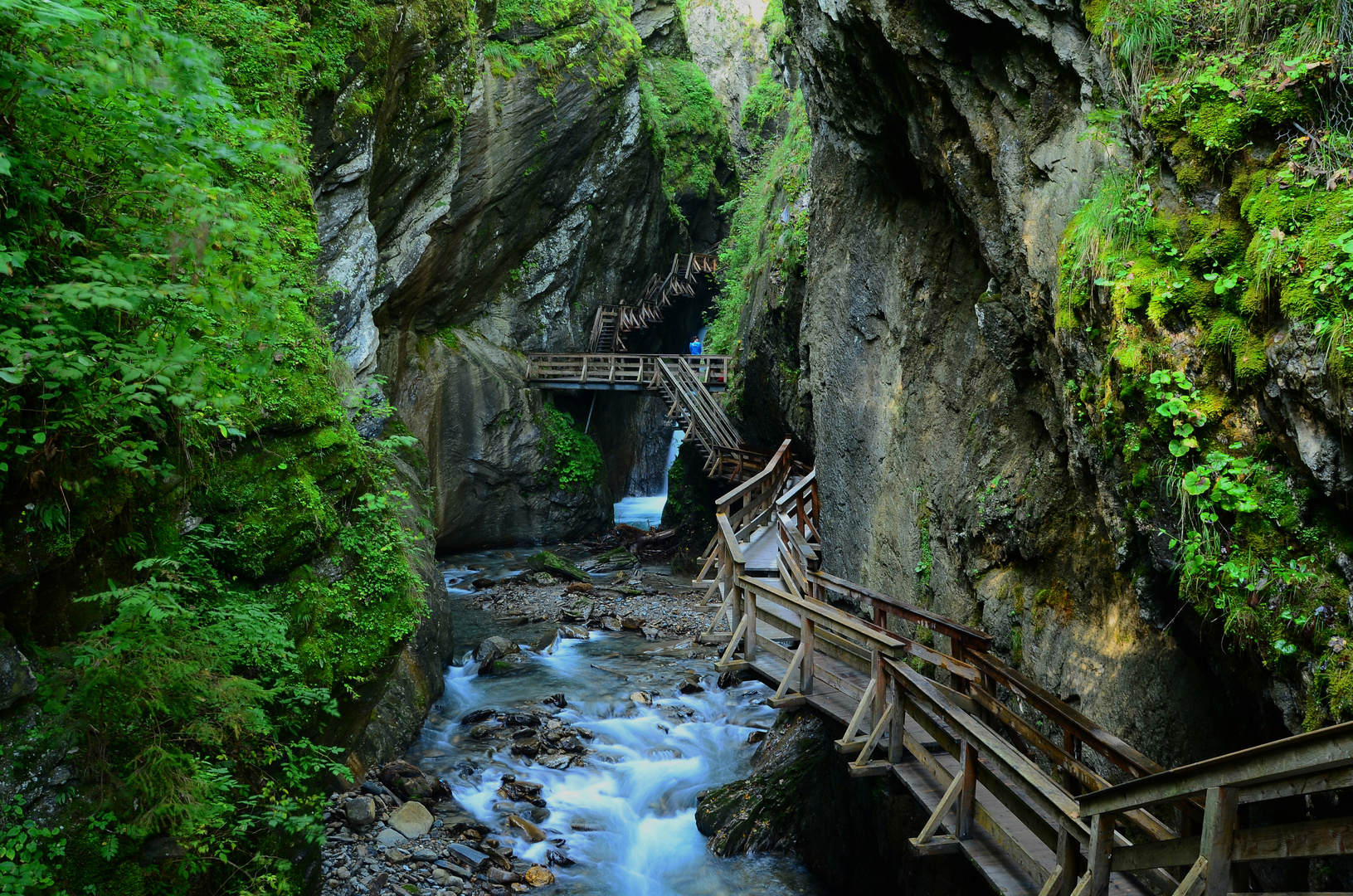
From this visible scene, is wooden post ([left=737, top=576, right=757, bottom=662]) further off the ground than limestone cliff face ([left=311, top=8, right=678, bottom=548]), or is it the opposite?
limestone cliff face ([left=311, top=8, right=678, bottom=548])

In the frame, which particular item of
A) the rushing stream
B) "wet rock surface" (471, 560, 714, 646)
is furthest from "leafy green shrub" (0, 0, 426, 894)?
"wet rock surface" (471, 560, 714, 646)

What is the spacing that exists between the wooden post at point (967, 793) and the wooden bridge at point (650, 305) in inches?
914

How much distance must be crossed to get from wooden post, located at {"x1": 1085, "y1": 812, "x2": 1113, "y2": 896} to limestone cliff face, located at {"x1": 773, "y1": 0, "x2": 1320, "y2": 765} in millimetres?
1041

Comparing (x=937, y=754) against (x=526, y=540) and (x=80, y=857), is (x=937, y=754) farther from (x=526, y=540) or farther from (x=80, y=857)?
(x=526, y=540)

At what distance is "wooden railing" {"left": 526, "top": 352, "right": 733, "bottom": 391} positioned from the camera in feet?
81.5

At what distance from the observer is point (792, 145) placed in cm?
2073

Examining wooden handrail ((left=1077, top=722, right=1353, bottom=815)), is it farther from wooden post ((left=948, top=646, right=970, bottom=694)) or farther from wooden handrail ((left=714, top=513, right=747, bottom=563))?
wooden handrail ((left=714, top=513, right=747, bottom=563))

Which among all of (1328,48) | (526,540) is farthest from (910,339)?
(526,540)

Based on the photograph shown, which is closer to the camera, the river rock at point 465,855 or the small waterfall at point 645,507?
the river rock at point 465,855

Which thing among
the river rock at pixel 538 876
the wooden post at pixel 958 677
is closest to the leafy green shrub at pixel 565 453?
the river rock at pixel 538 876

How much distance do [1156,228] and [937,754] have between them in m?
3.77

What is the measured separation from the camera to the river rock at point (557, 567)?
19.7 metres

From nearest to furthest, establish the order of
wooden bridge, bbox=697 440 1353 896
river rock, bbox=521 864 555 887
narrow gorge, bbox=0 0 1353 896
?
1. wooden bridge, bbox=697 440 1353 896
2. narrow gorge, bbox=0 0 1353 896
3. river rock, bbox=521 864 555 887

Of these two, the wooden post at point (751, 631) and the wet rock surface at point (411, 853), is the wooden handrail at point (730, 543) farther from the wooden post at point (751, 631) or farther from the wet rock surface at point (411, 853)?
Answer: the wet rock surface at point (411, 853)
